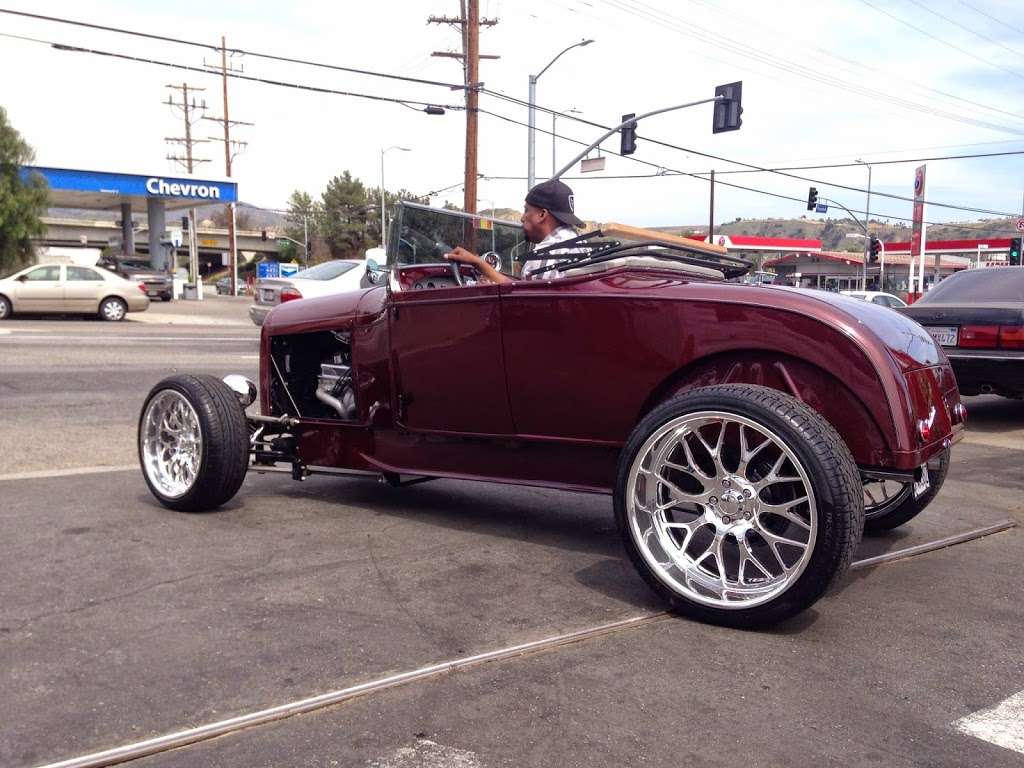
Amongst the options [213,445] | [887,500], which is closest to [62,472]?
[213,445]

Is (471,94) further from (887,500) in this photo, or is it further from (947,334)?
(887,500)

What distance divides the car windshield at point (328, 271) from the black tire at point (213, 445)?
11.6m


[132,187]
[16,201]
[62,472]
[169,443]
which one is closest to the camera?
[169,443]

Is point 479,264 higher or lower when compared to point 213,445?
higher

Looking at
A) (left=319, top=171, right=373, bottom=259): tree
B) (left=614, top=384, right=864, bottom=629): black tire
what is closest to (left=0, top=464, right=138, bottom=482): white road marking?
(left=614, top=384, right=864, bottom=629): black tire

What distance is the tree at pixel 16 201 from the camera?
2909 centimetres

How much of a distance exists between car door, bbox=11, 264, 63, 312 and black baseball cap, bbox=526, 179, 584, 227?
67.8ft

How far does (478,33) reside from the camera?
2502 centimetres

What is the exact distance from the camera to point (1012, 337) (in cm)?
803

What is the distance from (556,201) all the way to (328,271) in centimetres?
1241

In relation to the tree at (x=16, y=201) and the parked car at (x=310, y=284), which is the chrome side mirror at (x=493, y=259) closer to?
the parked car at (x=310, y=284)

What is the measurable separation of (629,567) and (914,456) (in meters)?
1.22

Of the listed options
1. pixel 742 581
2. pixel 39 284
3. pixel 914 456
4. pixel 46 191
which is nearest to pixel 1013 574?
pixel 914 456

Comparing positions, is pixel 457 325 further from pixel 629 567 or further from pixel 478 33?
pixel 478 33
